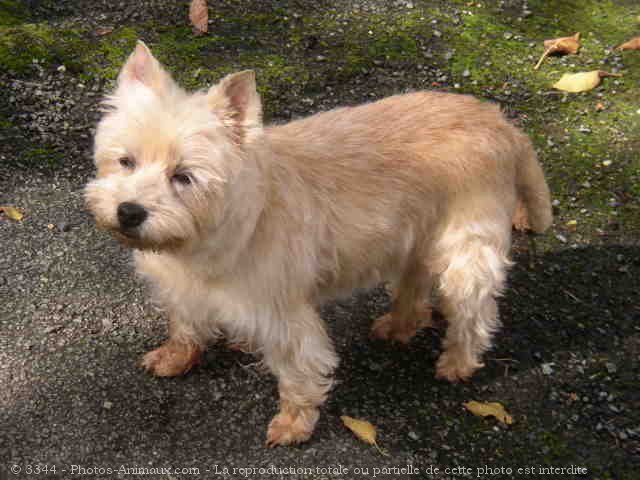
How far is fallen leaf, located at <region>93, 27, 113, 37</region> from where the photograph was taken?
20.1ft

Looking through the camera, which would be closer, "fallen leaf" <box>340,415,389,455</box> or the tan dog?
the tan dog

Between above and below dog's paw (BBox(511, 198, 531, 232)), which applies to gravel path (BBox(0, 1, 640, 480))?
below

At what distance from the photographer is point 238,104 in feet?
9.70

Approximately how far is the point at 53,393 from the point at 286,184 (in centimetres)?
183

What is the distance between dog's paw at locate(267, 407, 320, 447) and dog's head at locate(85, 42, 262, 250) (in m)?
1.33

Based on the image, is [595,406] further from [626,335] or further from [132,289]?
[132,289]

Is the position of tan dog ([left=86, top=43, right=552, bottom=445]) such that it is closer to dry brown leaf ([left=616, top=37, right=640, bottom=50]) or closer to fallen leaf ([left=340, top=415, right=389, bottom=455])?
fallen leaf ([left=340, top=415, right=389, bottom=455])

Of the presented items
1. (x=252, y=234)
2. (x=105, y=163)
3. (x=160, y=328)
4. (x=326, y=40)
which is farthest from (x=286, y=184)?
(x=326, y=40)

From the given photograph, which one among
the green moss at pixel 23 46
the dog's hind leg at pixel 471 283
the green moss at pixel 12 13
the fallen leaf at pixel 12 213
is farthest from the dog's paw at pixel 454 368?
the green moss at pixel 12 13

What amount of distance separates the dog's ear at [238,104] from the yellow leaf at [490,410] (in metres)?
2.26

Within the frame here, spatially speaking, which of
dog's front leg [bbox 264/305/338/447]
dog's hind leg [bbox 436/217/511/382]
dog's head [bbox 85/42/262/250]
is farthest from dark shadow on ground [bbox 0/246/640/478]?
dog's head [bbox 85/42/262/250]

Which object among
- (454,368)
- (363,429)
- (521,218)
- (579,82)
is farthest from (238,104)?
(579,82)

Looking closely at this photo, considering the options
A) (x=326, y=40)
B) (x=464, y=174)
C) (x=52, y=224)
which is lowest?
(x=52, y=224)

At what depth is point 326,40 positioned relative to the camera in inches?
258
